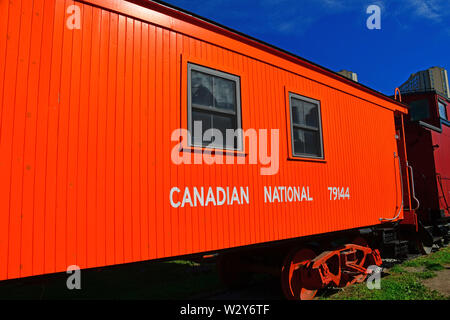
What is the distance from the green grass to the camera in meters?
5.10

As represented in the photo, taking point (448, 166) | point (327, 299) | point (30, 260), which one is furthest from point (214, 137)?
point (448, 166)

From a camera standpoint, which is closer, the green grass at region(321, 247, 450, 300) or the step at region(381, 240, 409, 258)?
the green grass at region(321, 247, 450, 300)

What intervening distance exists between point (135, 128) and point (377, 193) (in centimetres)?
550

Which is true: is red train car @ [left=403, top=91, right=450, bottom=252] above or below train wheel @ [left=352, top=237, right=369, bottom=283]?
above

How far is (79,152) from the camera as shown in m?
2.93

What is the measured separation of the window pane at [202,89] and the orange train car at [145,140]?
19mm

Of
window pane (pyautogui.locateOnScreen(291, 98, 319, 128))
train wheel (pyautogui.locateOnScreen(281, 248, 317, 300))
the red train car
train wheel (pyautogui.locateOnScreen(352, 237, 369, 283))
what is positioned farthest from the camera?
the red train car

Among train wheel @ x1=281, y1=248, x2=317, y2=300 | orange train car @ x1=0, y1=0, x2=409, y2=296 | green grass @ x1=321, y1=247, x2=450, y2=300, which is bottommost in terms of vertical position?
green grass @ x1=321, y1=247, x2=450, y2=300

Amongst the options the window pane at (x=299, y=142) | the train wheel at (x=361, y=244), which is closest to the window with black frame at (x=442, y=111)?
the train wheel at (x=361, y=244)

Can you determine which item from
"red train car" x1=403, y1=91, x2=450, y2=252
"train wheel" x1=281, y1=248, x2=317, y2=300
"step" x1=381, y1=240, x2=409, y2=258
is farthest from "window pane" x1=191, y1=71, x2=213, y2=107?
"red train car" x1=403, y1=91, x2=450, y2=252

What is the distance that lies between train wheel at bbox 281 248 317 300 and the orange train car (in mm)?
623

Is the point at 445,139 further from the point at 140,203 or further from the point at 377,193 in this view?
the point at 140,203

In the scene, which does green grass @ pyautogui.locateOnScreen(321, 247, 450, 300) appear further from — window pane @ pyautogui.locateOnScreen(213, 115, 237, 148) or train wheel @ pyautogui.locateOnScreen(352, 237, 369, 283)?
window pane @ pyautogui.locateOnScreen(213, 115, 237, 148)

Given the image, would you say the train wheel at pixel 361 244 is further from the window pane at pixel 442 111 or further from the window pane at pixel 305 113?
the window pane at pixel 442 111
